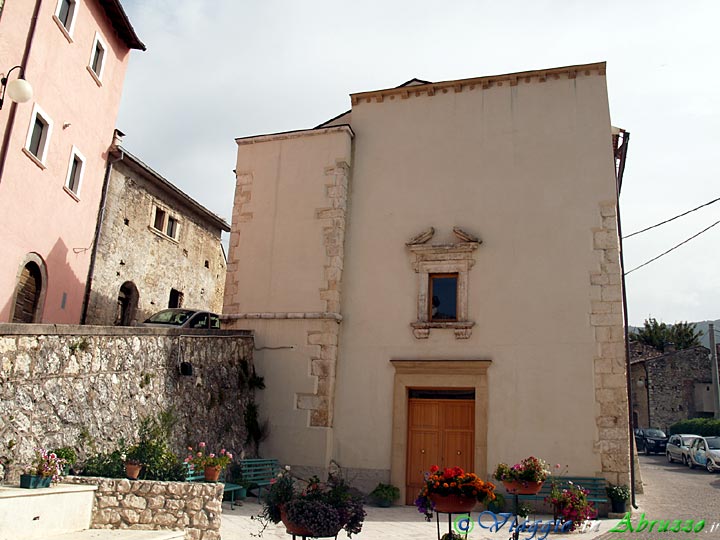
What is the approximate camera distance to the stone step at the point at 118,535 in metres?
6.31

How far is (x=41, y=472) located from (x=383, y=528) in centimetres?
484

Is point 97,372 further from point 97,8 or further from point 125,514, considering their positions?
point 97,8

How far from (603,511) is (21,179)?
39.4 ft

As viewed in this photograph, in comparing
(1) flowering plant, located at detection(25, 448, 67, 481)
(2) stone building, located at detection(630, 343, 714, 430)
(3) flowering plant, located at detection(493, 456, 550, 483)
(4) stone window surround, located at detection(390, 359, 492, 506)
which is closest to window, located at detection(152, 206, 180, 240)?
(4) stone window surround, located at detection(390, 359, 492, 506)

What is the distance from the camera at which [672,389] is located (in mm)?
33750

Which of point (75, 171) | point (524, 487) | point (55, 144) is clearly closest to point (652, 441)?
point (524, 487)

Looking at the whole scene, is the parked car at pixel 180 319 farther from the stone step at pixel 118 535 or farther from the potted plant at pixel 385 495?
the stone step at pixel 118 535

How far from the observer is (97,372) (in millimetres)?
8266

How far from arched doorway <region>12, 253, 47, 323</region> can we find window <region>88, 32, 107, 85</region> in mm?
4705

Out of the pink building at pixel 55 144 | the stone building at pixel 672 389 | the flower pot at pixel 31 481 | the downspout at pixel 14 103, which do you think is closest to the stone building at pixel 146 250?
the pink building at pixel 55 144

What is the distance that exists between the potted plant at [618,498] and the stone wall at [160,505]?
259 inches

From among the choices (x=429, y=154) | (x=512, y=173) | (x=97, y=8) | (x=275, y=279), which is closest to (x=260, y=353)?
(x=275, y=279)

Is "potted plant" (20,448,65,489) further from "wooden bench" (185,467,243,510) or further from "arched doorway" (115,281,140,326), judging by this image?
"arched doorway" (115,281,140,326)

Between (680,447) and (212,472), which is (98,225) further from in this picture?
(680,447)
